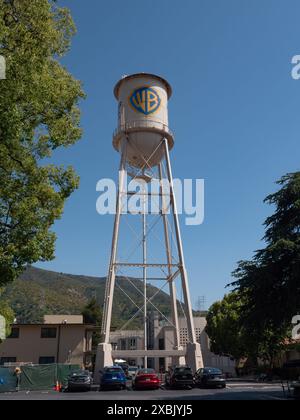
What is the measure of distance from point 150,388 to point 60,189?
1552 centimetres

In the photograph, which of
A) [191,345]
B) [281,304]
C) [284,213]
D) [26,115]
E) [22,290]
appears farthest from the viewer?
[22,290]

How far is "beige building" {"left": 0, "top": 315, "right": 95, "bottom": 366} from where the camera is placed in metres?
49.1

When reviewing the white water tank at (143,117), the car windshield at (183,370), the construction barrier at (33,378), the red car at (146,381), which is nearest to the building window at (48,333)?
the construction barrier at (33,378)

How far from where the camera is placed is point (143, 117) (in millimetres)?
37312

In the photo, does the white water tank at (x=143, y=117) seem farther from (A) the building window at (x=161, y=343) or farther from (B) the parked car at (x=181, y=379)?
(A) the building window at (x=161, y=343)

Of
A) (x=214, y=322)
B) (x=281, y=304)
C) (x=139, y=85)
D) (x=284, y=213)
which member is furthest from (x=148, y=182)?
(x=214, y=322)

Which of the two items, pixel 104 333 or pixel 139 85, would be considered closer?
pixel 104 333

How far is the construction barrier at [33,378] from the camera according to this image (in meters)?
29.6

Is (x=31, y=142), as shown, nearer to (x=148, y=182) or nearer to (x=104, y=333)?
(x=104, y=333)

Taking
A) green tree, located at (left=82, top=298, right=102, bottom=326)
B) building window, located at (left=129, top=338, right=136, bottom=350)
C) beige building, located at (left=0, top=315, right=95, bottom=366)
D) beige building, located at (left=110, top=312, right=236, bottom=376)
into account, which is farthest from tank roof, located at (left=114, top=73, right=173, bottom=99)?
building window, located at (left=129, top=338, right=136, bottom=350)

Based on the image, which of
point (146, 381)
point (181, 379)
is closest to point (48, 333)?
point (146, 381)

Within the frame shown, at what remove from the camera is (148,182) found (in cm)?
4025

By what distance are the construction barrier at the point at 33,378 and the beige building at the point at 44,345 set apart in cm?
1561

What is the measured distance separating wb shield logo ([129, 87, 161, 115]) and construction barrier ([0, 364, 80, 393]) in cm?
2102
